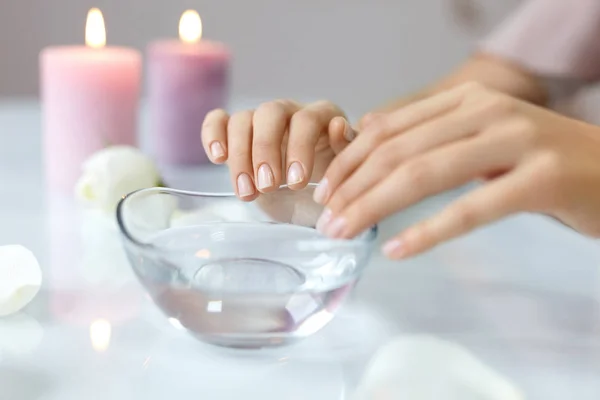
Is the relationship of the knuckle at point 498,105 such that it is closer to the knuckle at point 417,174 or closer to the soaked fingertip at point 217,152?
the knuckle at point 417,174

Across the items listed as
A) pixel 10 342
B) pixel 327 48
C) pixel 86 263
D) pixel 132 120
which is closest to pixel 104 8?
pixel 327 48

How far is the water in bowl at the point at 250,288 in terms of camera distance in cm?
38

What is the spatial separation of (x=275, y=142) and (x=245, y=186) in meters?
0.04

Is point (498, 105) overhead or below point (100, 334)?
overhead

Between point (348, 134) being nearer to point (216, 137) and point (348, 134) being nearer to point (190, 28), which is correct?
point (216, 137)

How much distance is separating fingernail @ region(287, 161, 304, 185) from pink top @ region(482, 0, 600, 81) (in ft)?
2.01

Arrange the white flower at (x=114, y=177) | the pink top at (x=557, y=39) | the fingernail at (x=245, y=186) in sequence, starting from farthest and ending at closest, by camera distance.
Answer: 1. the pink top at (x=557, y=39)
2. the white flower at (x=114, y=177)
3. the fingernail at (x=245, y=186)

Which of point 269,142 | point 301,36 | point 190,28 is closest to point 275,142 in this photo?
point 269,142

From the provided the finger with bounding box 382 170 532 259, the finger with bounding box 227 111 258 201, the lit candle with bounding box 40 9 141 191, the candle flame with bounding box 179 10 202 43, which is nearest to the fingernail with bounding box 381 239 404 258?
the finger with bounding box 382 170 532 259

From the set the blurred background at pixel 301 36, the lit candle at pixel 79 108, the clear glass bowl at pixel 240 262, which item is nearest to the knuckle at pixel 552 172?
the clear glass bowl at pixel 240 262

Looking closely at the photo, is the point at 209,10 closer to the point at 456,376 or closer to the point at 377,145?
the point at 377,145

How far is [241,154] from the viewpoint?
0.49m

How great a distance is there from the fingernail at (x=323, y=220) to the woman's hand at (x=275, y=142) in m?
0.03

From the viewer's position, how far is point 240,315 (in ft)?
1.22
